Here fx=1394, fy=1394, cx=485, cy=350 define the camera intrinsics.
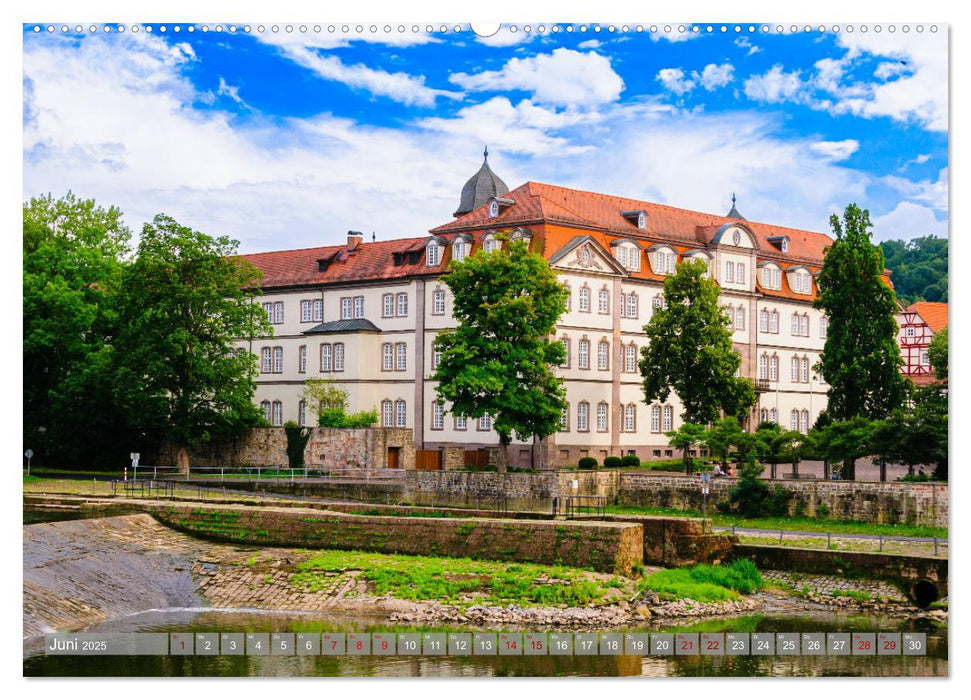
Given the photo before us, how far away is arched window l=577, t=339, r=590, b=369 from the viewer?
53.3m

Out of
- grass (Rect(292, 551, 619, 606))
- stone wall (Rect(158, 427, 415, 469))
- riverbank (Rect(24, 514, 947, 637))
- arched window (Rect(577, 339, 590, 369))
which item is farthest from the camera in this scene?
stone wall (Rect(158, 427, 415, 469))

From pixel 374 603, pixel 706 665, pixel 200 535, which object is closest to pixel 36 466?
pixel 200 535

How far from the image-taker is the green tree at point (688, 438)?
1847 inches

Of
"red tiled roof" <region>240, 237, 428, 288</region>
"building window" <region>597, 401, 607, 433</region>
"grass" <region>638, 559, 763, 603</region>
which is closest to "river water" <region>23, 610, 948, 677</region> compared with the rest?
"grass" <region>638, 559, 763, 603</region>

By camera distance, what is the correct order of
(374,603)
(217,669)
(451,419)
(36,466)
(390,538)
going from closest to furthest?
1. (217,669)
2. (374,603)
3. (390,538)
4. (36,466)
5. (451,419)

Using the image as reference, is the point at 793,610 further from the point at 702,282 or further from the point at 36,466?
the point at 36,466

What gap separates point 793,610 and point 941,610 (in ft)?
10.3

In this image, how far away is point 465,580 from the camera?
30.5 m

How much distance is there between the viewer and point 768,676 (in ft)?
61.2

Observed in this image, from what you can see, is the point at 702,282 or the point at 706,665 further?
the point at 702,282

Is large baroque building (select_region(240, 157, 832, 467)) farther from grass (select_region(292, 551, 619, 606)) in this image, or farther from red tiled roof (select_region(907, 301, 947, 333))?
grass (select_region(292, 551, 619, 606))

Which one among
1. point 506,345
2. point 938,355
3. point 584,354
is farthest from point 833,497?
point 584,354

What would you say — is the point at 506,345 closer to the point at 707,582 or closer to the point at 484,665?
the point at 707,582

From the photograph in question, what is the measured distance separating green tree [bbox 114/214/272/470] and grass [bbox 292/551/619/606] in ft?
63.1
